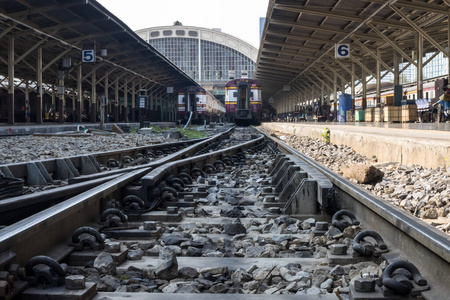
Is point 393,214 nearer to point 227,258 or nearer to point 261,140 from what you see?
point 227,258

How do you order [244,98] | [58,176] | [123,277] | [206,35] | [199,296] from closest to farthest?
[199,296], [123,277], [58,176], [244,98], [206,35]

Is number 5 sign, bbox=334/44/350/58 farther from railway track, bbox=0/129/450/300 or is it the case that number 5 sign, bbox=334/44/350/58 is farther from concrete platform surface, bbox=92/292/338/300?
concrete platform surface, bbox=92/292/338/300

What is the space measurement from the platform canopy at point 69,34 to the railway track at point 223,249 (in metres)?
14.7

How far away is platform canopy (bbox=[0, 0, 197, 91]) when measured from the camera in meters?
16.4

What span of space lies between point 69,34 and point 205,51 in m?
69.5

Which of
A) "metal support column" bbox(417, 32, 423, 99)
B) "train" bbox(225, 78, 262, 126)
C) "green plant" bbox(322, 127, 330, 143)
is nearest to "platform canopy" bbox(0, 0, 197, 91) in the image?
"train" bbox(225, 78, 262, 126)

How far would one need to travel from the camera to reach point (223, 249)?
2.76 meters

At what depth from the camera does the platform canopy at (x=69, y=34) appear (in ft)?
53.9

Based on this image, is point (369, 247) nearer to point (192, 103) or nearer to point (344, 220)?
point (344, 220)

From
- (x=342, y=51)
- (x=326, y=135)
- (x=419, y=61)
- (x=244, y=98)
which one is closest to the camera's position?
(x=326, y=135)

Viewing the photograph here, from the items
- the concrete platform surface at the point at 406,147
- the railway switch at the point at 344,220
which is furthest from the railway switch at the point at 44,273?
the concrete platform surface at the point at 406,147

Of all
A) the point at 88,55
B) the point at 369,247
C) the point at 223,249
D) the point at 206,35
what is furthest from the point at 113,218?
the point at 206,35

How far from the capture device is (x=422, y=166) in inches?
224

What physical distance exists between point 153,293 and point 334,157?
6948mm
